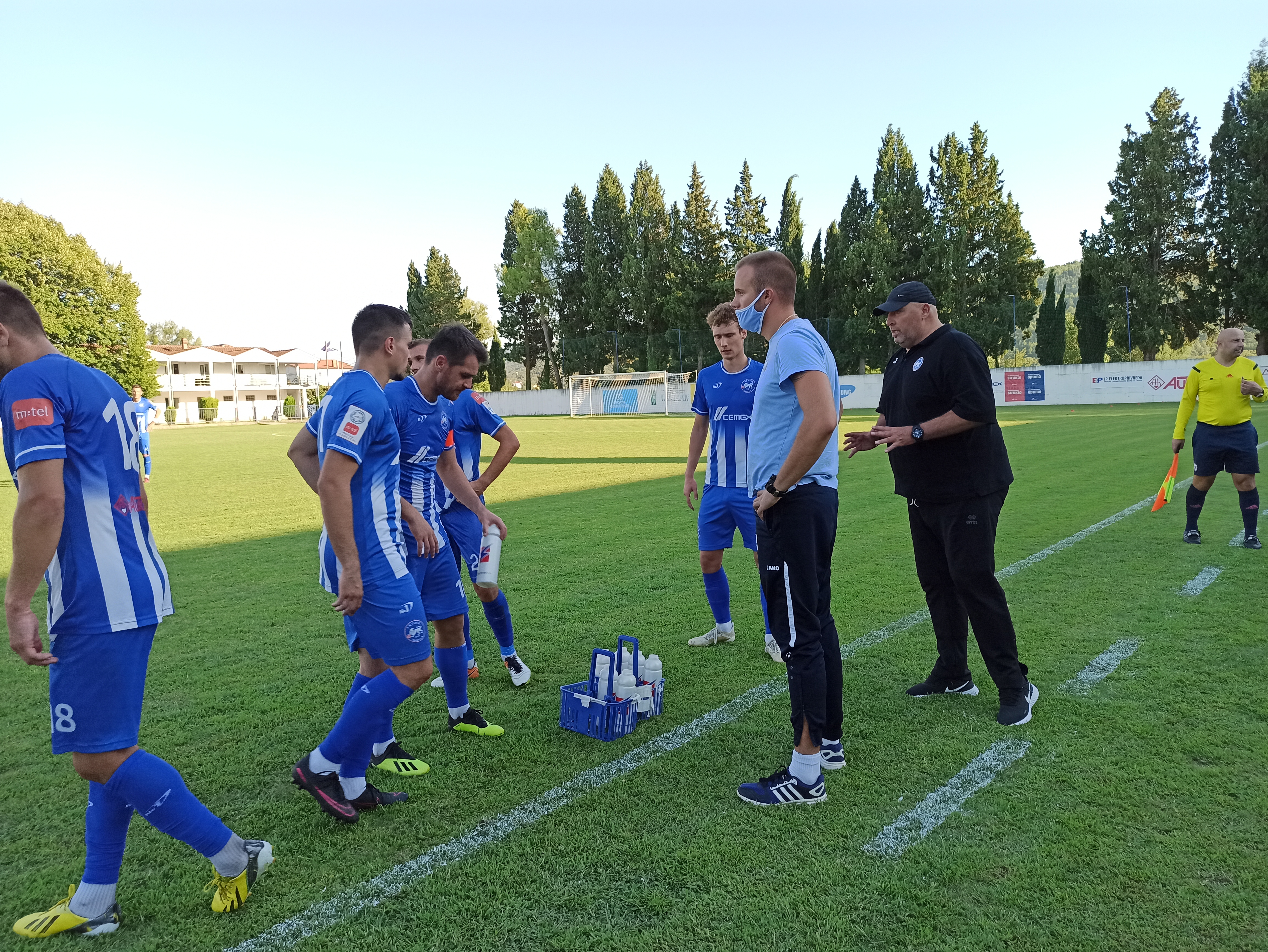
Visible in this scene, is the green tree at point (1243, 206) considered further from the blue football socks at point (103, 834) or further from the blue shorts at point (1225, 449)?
the blue football socks at point (103, 834)

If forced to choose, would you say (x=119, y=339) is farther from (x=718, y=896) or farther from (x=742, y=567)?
(x=718, y=896)

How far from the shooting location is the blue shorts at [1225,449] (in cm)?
765

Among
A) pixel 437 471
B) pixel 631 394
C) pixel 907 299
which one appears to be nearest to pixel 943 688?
pixel 907 299

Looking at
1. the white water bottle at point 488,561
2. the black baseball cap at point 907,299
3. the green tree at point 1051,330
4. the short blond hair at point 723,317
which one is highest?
the green tree at point 1051,330

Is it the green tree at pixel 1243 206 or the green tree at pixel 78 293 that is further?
the green tree at pixel 78 293

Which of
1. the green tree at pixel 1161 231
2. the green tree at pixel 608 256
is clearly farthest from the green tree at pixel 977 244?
the green tree at pixel 608 256

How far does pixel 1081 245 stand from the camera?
160 ft

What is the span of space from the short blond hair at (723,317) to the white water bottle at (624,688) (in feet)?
7.65

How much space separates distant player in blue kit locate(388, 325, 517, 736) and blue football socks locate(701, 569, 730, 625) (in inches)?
75.9

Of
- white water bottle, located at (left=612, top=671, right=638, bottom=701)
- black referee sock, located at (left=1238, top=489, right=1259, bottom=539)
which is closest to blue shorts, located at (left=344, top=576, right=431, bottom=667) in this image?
white water bottle, located at (left=612, top=671, right=638, bottom=701)

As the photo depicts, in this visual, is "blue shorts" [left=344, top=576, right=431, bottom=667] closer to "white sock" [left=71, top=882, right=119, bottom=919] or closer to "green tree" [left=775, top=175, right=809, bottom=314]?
"white sock" [left=71, top=882, right=119, bottom=919]

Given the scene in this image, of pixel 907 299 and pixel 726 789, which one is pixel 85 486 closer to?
pixel 726 789

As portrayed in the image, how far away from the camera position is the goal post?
4881cm

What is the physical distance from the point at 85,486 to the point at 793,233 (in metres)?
61.1
